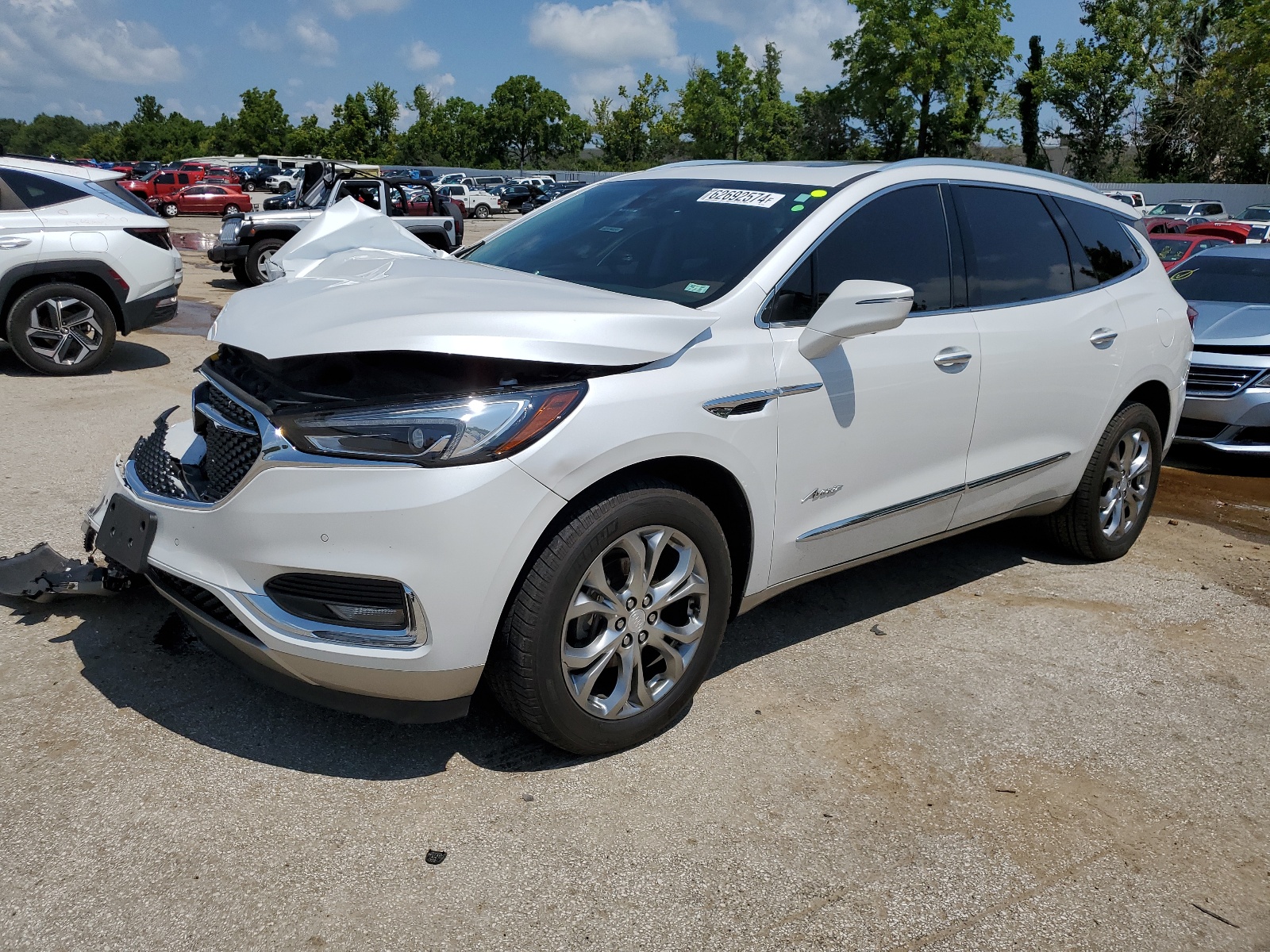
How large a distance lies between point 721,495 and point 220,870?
172cm

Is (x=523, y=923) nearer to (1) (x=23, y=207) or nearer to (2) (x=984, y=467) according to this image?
(2) (x=984, y=467)

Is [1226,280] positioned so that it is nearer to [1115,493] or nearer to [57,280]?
[1115,493]

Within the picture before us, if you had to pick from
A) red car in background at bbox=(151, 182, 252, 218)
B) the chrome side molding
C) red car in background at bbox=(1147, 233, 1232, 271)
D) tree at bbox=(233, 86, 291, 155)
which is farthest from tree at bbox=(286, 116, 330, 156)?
the chrome side molding

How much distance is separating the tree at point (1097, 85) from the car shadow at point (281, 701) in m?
56.0

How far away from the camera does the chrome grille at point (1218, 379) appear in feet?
Answer: 23.4

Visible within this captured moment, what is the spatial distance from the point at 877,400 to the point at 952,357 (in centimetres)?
45

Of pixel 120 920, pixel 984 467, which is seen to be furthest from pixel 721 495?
pixel 120 920

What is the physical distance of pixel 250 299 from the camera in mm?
3215

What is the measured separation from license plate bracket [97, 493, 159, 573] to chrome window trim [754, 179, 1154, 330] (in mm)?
1889

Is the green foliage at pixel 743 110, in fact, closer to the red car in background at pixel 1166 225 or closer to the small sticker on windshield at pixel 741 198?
the red car in background at pixel 1166 225

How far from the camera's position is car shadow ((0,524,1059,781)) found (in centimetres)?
308

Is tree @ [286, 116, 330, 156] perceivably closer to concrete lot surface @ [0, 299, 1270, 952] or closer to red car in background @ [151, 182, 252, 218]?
red car in background @ [151, 182, 252, 218]

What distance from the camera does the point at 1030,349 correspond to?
4.14 m

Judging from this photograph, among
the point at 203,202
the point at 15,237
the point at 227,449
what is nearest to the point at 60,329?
the point at 15,237
